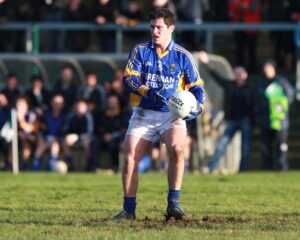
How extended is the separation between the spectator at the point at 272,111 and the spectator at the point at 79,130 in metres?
3.43

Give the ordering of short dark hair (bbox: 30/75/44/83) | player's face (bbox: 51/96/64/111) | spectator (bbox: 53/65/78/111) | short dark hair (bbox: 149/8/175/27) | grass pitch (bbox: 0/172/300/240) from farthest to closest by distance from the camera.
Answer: short dark hair (bbox: 30/75/44/83) → spectator (bbox: 53/65/78/111) → player's face (bbox: 51/96/64/111) → short dark hair (bbox: 149/8/175/27) → grass pitch (bbox: 0/172/300/240)

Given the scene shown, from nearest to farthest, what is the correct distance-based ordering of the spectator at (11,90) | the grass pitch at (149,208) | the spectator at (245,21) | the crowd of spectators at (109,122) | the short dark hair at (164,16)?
the grass pitch at (149,208)
the short dark hair at (164,16)
the crowd of spectators at (109,122)
the spectator at (11,90)
the spectator at (245,21)

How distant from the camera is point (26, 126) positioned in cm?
2225

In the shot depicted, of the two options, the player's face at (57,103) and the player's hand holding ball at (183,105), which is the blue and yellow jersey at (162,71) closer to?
the player's hand holding ball at (183,105)

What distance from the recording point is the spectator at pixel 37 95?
22.7 meters

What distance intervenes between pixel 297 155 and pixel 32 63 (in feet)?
20.1

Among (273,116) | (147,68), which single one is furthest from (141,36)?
(147,68)

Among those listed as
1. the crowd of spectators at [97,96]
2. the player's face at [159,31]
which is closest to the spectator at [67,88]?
the crowd of spectators at [97,96]

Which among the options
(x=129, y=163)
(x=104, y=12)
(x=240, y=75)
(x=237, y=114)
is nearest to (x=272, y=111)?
(x=237, y=114)

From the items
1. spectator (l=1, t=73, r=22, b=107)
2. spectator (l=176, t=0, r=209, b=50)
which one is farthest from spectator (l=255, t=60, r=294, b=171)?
spectator (l=1, t=73, r=22, b=107)

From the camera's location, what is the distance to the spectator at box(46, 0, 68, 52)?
25297mm

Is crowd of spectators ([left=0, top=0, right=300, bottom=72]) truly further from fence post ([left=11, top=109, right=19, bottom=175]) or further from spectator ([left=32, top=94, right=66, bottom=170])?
fence post ([left=11, top=109, right=19, bottom=175])

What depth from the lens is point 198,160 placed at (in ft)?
73.0

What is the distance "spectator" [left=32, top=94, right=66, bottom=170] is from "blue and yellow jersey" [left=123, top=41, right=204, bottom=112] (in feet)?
36.2
